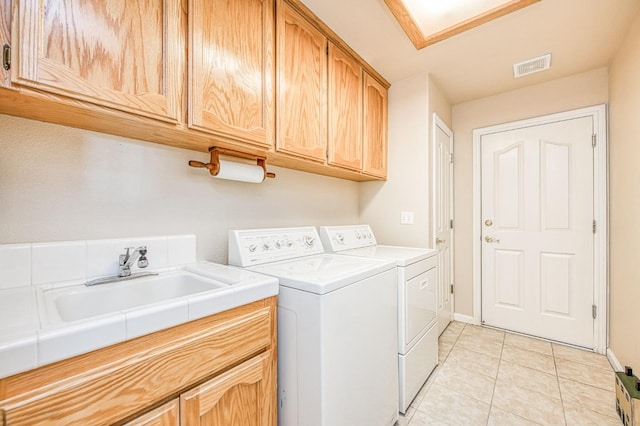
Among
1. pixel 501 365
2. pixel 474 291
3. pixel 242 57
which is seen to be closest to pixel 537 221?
pixel 474 291

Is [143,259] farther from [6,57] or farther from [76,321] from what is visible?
[6,57]

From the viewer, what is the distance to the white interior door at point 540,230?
92.5 inches

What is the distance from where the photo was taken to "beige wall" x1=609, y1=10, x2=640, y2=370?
1688 mm

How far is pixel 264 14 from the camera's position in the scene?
4.42ft

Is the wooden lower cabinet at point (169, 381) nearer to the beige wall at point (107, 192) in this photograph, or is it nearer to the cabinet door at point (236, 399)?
the cabinet door at point (236, 399)

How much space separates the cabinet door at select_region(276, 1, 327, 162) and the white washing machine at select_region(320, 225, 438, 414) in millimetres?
706

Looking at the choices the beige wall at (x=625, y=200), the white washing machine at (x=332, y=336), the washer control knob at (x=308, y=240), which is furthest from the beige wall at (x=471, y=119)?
the washer control knob at (x=308, y=240)

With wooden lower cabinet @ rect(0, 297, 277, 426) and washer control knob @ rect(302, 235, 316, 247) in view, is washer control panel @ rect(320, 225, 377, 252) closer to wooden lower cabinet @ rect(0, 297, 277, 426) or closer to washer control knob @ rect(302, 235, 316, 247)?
washer control knob @ rect(302, 235, 316, 247)

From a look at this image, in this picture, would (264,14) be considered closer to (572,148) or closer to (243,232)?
(243,232)

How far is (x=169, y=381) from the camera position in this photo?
77 centimetres

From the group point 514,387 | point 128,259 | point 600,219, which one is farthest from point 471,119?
point 128,259

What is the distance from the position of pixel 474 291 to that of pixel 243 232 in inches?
102

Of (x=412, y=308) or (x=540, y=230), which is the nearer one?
(x=412, y=308)

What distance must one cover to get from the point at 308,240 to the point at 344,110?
97 centimetres
